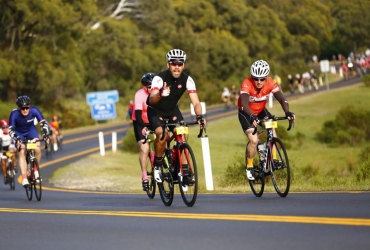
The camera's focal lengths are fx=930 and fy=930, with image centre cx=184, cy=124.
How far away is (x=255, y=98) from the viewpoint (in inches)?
549

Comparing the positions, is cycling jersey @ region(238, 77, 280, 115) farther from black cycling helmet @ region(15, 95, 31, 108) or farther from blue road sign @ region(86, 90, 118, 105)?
blue road sign @ region(86, 90, 118, 105)

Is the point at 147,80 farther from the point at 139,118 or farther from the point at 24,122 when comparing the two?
the point at 24,122

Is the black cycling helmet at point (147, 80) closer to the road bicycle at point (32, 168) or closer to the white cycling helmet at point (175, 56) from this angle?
the white cycling helmet at point (175, 56)

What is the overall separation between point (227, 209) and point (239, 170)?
10.00 metres

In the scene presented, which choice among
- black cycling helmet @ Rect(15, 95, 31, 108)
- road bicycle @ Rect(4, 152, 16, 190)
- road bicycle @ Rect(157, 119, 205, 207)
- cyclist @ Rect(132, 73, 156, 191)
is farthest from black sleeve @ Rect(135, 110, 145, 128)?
road bicycle @ Rect(4, 152, 16, 190)

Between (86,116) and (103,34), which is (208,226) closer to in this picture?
(86,116)

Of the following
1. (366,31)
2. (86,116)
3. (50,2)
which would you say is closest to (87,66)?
(86,116)

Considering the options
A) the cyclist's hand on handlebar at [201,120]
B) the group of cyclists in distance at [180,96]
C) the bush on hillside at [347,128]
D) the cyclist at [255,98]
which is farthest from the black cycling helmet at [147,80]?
the bush on hillside at [347,128]

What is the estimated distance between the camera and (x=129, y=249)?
883cm

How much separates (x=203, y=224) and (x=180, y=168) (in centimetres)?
234

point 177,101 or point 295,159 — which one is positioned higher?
point 177,101

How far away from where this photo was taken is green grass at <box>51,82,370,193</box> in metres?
20.1

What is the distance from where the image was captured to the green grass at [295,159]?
65.9 feet

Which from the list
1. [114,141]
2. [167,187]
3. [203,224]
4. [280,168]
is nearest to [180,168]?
[167,187]
